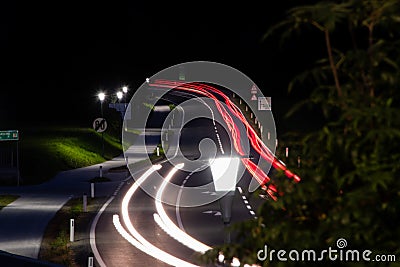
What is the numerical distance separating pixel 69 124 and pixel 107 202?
136 ft

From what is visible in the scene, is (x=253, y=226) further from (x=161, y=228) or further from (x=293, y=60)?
(x=293, y=60)

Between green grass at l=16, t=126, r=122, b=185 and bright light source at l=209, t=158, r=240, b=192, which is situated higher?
green grass at l=16, t=126, r=122, b=185

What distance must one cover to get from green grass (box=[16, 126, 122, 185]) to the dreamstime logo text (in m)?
32.2

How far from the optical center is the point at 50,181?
122 ft

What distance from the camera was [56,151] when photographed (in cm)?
4556

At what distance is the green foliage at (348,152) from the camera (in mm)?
4512

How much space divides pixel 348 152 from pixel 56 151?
138 ft

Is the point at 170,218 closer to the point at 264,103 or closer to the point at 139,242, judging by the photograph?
the point at 139,242

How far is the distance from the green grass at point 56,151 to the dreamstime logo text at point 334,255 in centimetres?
3220

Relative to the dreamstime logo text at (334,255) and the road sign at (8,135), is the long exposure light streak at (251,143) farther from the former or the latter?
the road sign at (8,135)

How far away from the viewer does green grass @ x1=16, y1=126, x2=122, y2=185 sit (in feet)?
131

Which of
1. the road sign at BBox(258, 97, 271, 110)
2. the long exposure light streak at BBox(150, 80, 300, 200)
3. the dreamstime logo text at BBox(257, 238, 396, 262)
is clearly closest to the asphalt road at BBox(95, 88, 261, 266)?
the long exposure light streak at BBox(150, 80, 300, 200)

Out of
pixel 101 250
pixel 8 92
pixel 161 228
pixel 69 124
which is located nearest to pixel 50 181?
pixel 161 228

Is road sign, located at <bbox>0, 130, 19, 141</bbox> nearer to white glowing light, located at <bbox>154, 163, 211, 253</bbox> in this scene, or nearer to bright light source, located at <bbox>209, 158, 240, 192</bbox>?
white glowing light, located at <bbox>154, 163, 211, 253</bbox>
